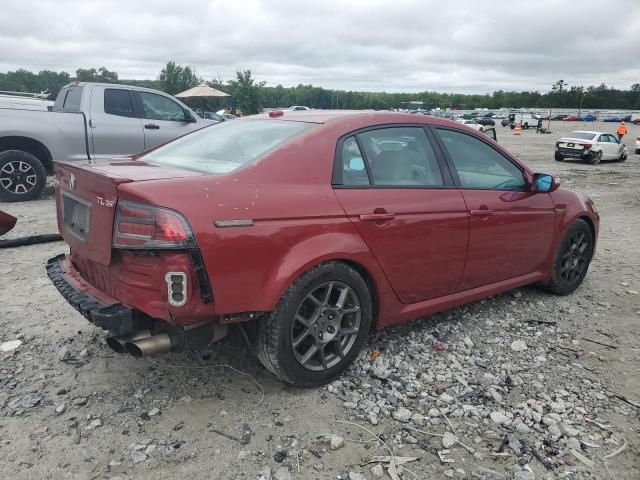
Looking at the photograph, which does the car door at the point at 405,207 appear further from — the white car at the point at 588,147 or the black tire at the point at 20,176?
the white car at the point at 588,147

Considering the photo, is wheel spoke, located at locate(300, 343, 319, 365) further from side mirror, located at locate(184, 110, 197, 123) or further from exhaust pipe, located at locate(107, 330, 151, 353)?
side mirror, located at locate(184, 110, 197, 123)

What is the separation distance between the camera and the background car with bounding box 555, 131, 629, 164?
2170cm

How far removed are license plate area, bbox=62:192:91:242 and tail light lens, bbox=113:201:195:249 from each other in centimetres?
44

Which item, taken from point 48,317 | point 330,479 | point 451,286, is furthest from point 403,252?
point 48,317

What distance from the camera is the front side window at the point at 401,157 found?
10.9ft

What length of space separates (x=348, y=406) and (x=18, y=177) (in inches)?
290

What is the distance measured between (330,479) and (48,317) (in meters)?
2.70

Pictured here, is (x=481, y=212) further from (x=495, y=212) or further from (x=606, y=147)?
(x=606, y=147)

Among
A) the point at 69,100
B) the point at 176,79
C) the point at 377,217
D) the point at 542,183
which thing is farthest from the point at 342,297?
the point at 176,79

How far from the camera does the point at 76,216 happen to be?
3.04m

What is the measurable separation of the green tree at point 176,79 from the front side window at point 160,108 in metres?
58.7

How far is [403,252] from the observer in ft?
10.8

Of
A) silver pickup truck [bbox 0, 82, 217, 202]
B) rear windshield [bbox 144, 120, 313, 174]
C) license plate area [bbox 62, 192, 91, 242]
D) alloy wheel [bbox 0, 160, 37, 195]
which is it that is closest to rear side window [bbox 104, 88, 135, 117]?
silver pickup truck [bbox 0, 82, 217, 202]

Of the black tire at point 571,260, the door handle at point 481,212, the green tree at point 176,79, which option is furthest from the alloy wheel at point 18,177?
the green tree at point 176,79
